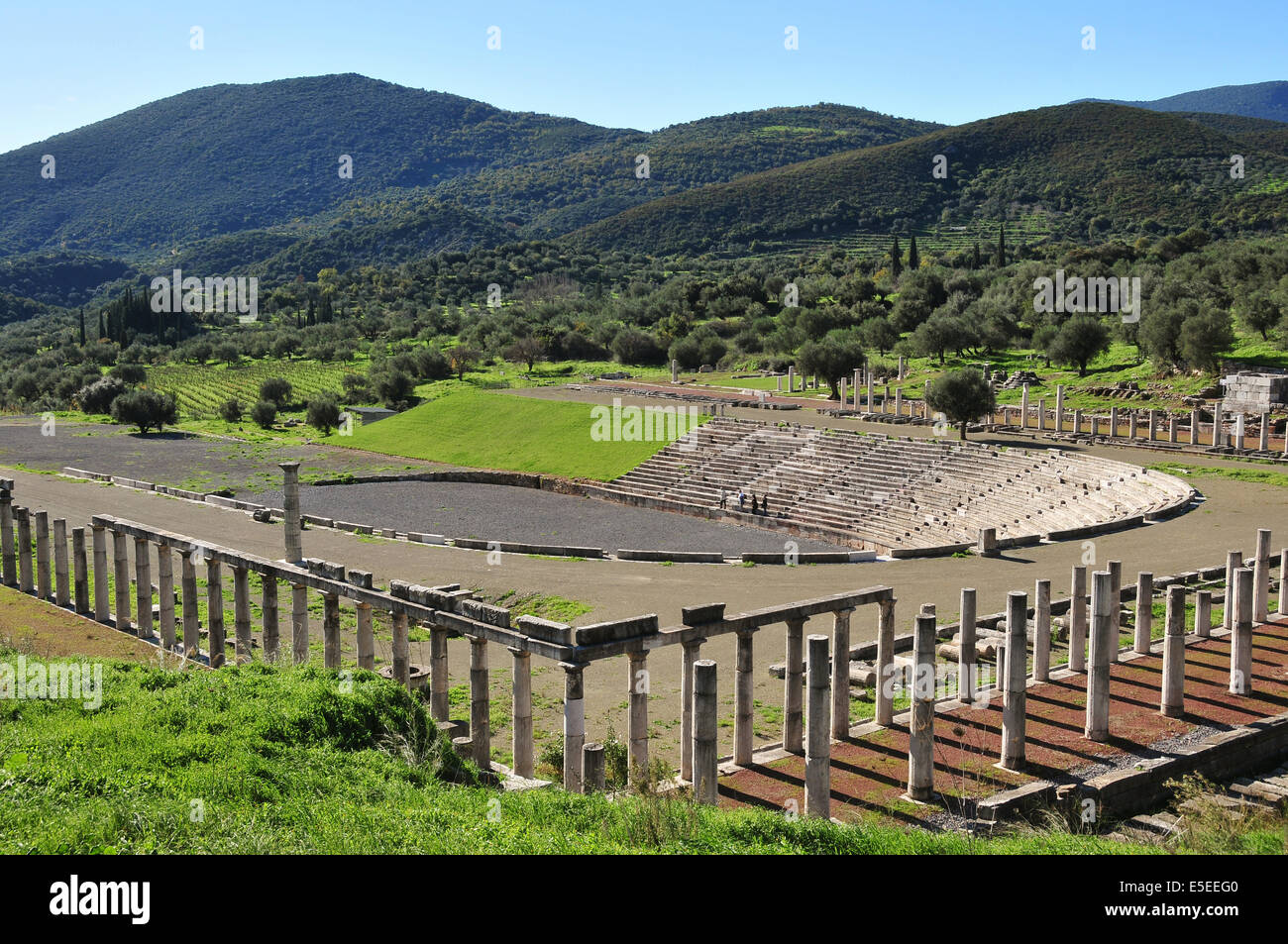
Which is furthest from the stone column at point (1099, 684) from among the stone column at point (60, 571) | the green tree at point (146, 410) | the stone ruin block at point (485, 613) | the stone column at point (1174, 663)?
the green tree at point (146, 410)

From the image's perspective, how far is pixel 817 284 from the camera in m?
108

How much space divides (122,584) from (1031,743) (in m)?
22.1

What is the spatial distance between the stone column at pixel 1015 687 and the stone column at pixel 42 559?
89.2 feet

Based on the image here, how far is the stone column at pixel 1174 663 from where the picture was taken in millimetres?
19344

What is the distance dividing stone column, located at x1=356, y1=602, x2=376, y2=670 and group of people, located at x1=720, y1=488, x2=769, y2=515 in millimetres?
27908

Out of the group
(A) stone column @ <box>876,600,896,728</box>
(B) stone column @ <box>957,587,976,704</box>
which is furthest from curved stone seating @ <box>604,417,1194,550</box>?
(A) stone column @ <box>876,600,896,728</box>

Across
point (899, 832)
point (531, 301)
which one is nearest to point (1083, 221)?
point (531, 301)

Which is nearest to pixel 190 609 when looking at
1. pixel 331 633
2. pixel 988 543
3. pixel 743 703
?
pixel 331 633

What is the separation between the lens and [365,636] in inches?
854

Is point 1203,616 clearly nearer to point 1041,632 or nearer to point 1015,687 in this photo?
point 1041,632

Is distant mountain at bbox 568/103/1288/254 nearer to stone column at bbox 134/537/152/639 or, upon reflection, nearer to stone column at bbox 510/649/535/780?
stone column at bbox 134/537/152/639

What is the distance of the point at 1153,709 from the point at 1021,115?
541 feet

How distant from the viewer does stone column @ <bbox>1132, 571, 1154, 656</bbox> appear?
22.5 metres

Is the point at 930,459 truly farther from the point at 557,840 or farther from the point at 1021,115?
the point at 1021,115
